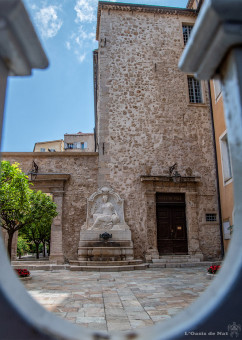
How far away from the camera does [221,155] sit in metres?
11.1

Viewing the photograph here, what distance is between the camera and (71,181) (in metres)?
13.0

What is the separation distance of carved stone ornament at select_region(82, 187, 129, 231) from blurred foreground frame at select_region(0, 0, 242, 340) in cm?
1032

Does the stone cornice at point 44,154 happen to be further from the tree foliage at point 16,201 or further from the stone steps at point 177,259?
the stone steps at point 177,259

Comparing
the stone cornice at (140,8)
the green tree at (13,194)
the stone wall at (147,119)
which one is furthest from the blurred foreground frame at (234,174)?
the stone cornice at (140,8)

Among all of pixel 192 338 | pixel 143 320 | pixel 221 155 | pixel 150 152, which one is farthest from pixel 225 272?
pixel 150 152

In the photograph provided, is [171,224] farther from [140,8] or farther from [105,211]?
[140,8]

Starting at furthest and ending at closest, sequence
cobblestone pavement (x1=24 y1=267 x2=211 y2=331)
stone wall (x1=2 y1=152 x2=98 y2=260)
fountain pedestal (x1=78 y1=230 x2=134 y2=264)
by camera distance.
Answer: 1. stone wall (x1=2 y1=152 x2=98 y2=260)
2. fountain pedestal (x1=78 y1=230 x2=134 y2=264)
3. cobblestone pavement (x1=24 y1=267 x2=211 y2=331)

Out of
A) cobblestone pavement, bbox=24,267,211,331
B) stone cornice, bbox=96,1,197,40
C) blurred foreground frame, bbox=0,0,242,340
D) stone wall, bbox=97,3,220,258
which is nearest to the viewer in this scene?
blurred foreground frame, bbox=0,0,242,340

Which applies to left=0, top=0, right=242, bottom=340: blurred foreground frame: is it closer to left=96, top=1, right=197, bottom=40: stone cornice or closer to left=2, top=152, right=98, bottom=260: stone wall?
left=2, top=152, right=98, bottom=260: stone wall

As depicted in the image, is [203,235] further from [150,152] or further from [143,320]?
[143,320]

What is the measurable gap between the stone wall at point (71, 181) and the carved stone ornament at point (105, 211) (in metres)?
0.52

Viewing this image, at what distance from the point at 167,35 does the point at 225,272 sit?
51.6ft

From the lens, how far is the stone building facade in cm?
1266

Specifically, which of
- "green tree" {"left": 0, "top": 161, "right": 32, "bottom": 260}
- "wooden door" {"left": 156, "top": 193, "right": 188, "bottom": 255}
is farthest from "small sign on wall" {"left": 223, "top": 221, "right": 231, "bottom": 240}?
"green tree" {"left": 0, "top": 161, "right": 32, "bottom": 260}
